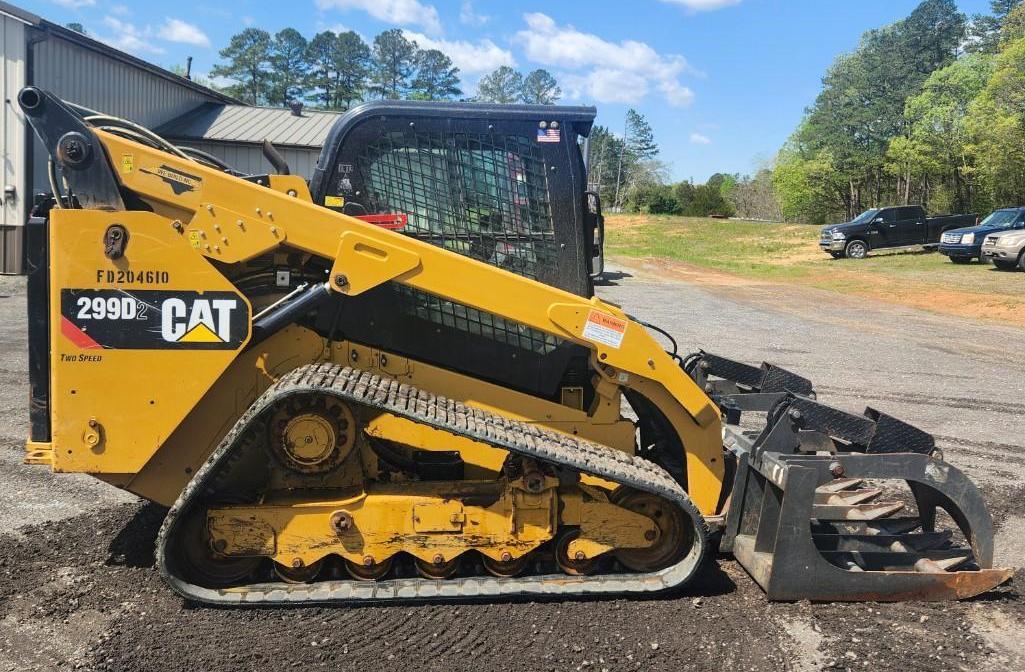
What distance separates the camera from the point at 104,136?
3850mm

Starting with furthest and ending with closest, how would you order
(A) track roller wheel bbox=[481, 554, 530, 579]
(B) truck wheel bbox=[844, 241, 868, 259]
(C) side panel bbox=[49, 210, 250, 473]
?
(B) truck wheel bbox=[844, 241, 868, 259] < (A) track roller wheel bbox=[481, 554, 530, 579] < (C) side panel bbox=[49, 210, 250, 473]

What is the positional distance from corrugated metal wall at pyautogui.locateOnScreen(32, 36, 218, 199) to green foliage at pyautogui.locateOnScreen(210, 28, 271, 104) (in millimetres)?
44149

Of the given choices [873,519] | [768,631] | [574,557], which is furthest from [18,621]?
[873,519]

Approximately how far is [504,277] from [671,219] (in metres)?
52.7

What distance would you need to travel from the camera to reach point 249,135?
25328 mm

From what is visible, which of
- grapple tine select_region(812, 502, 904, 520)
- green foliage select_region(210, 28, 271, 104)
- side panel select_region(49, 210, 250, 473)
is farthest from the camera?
green foliage select_region(210, 28, 271, 104)

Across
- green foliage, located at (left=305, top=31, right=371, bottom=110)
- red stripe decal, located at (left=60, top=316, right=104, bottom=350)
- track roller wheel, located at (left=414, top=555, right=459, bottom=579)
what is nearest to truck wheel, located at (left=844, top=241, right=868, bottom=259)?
track roller wheel, located at (left=414, top=555, right=459, bottom=579)

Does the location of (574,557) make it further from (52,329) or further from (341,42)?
(341,42)

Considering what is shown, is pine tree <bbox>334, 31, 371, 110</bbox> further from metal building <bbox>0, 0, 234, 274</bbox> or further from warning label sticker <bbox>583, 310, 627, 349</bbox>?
warning label sticker <bbox>583, 310, 627, 349</bbox>

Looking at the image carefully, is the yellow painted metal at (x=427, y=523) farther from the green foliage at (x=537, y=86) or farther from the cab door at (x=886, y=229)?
the green foliage at (x=537, y=86)

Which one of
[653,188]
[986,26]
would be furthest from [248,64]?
[986,26]

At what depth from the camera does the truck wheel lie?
31641 millimetres

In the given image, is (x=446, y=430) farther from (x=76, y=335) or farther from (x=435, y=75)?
(x=435, y=75)

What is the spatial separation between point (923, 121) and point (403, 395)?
48.9 m
